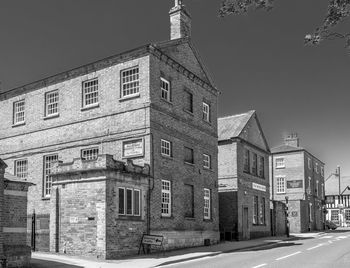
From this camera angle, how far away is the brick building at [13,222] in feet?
56.7

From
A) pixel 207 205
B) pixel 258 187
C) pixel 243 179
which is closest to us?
pixel 207 205

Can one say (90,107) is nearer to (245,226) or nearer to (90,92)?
(90,92)

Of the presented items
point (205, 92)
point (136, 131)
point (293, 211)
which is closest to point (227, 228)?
point (205, 92)

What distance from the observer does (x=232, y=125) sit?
3847 centimetres

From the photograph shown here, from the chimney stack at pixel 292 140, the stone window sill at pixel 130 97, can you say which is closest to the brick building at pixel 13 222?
the stone window sill at pixel 130 97

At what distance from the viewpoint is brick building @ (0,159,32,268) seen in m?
17.3

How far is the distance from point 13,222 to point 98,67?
38.1ft

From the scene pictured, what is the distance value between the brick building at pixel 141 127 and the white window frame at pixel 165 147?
0.18 ft

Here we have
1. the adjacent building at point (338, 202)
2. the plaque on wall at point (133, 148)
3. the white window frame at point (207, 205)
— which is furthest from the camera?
the adjacent building at point (338, 202)

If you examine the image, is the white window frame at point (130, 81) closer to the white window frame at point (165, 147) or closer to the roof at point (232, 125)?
the white window frame at point (165, 147)

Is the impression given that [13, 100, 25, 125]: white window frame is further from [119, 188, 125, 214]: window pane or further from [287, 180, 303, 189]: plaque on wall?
[287, 180, 303, 189]: plaque on wall

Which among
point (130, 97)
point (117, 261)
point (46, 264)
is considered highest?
point (130, 97)

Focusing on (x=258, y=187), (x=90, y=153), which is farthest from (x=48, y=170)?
(x=258, y=187)

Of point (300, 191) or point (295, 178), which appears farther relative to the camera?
point (295, 178)
